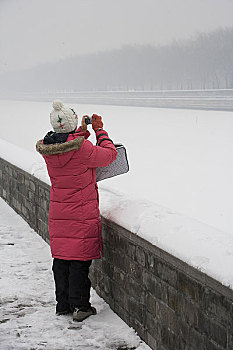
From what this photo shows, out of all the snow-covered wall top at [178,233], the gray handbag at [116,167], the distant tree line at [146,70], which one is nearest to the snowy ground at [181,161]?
the gray handbag at [116,167]

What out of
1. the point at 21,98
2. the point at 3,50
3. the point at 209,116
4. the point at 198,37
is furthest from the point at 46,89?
the point at 209,116

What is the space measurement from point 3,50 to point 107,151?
114183 mm

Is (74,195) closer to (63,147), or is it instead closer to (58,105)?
(63,147)

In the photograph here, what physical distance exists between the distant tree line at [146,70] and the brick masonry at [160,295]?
53.6 meters

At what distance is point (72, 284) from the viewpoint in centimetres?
358

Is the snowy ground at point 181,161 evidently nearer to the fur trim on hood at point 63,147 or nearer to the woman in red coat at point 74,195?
the woman in red coat at point 74,195

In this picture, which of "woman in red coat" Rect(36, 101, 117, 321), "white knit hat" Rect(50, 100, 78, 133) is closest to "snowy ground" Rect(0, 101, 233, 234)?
"woman in red coat" Rect(36, 101, 117, 321)

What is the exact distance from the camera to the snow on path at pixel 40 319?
3.30 m

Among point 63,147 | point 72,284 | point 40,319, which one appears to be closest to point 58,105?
point 63,147

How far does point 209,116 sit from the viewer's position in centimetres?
2998

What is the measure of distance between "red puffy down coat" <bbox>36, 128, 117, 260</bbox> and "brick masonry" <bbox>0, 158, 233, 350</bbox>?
0.18 meters

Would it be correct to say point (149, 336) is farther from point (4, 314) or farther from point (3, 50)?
point (3, 50)

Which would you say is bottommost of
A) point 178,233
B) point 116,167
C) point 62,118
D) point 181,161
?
point 181,161

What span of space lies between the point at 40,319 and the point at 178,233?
1378mm
